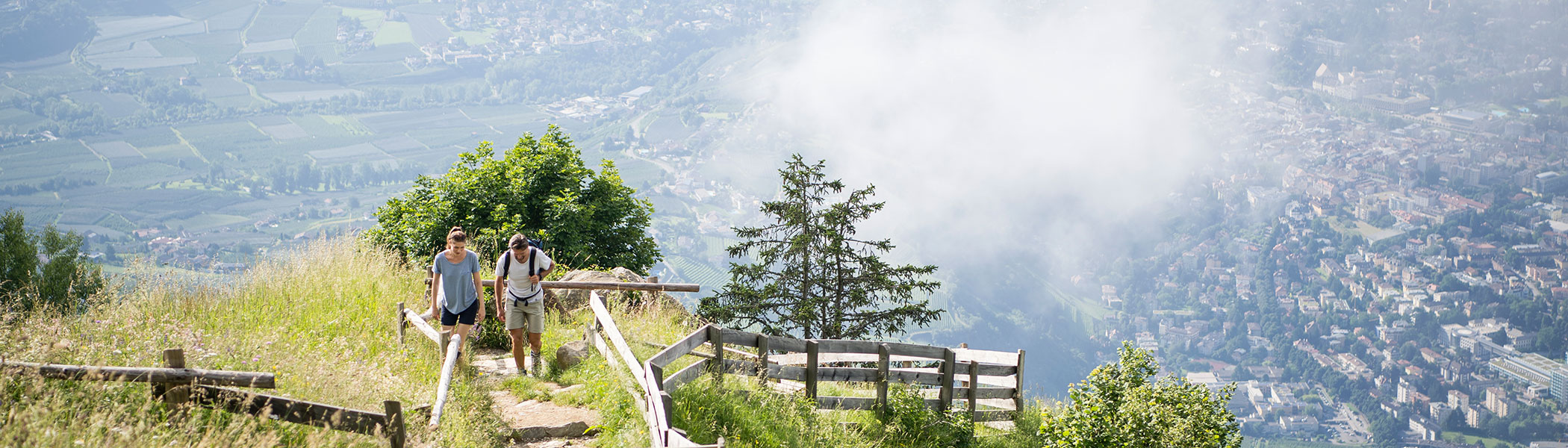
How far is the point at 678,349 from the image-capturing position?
25.2ft

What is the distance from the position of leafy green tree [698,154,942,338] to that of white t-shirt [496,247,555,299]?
15.5m

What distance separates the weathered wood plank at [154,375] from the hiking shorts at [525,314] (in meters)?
3.18

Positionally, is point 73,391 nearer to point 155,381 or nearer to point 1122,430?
point 155,381

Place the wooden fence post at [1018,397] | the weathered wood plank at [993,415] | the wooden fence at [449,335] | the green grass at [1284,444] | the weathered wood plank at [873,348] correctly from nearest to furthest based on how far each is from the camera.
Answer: the wooden fence at [449,335] < the weathered wood plank at [873,348] < the weathered wood plank at [993,415] < the wooden fence post at [1018,397] < the green grass at [1284,444]

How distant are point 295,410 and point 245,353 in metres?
2.17

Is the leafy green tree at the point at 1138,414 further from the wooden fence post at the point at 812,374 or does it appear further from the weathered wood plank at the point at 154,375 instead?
the weathered wood plank at the point at 154,375

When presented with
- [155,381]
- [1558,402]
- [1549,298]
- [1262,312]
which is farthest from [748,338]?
[1549,298]

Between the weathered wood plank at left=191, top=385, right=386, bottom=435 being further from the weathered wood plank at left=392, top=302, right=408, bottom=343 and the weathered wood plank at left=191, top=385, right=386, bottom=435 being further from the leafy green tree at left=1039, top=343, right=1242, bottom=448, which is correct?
the leafy green tree at left=1039, top=343, right=1242, bottom=448

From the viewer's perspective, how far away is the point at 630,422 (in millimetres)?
7039

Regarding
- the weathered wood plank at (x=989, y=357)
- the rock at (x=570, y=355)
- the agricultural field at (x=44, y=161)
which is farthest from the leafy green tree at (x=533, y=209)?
the agricultural field at (x=44, y=161)

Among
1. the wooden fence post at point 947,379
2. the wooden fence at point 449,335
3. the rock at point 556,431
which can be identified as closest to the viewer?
the wooden fence at point 449,335

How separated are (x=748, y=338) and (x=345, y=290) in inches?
202

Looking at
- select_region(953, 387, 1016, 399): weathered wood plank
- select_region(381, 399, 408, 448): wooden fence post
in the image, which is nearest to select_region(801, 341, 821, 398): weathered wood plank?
select_region(953, 387, 1016, 399): weathered wood plank

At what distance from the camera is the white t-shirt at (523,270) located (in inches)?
350
